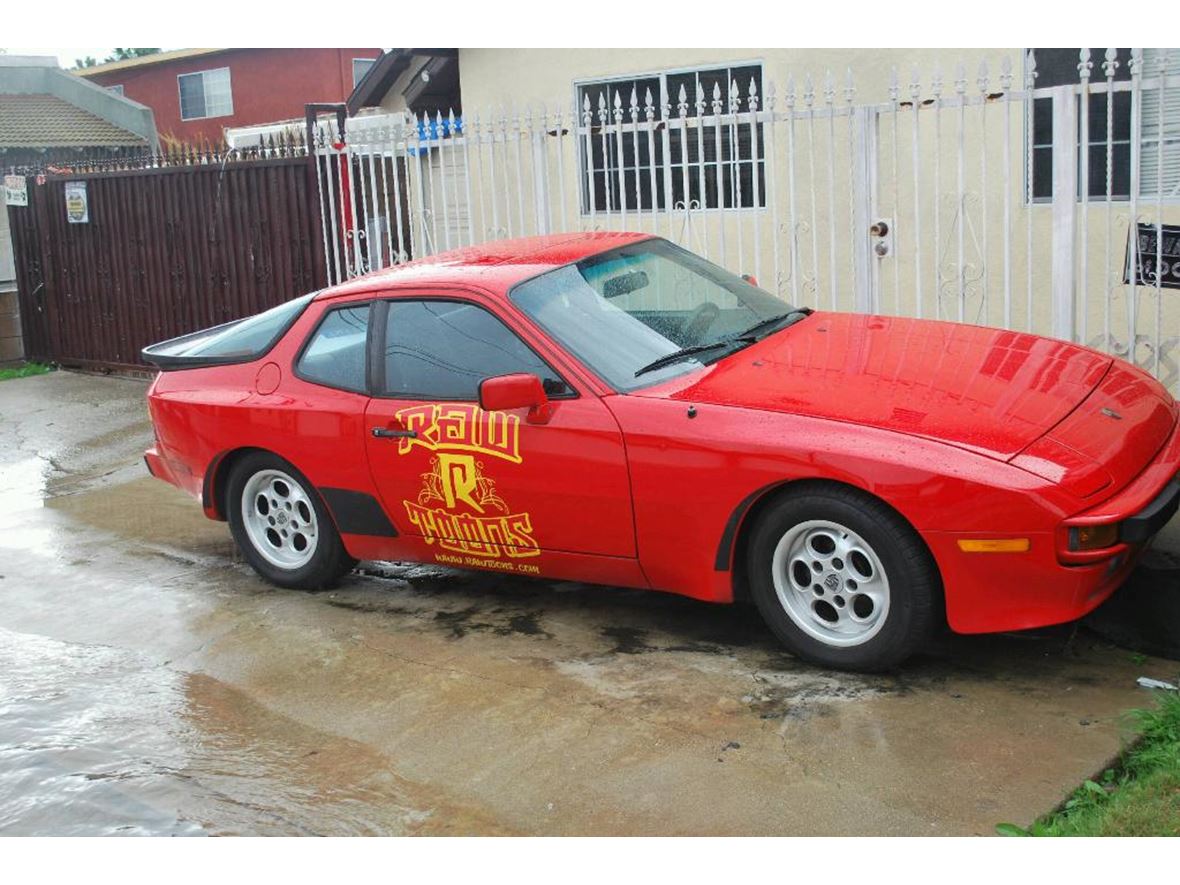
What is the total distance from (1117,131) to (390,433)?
5.60 m

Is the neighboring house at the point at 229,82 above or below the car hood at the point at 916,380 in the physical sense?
above

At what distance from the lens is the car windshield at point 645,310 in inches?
208

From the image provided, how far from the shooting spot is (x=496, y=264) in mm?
5828

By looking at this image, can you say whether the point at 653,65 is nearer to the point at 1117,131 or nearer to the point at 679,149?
the point at 679,149

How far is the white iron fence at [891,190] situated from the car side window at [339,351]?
9.81 feet

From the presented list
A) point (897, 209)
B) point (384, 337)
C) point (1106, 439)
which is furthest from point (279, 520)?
point (897, 209)

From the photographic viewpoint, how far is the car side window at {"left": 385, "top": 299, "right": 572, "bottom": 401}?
5367 mm

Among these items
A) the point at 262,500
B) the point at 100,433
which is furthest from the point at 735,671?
the point at 100,433

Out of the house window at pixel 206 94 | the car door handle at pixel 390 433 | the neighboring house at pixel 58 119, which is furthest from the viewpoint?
the house window at pixel 206 94

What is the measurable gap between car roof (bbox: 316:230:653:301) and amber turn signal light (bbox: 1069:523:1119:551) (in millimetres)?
2481

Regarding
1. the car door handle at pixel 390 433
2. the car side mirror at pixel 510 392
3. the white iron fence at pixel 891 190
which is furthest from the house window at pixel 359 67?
the car side mirror at pixel 510 392

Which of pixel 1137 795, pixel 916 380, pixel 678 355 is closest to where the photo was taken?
pixel 1137 795

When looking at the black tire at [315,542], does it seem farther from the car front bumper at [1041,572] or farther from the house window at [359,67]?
the house window at [359,67]

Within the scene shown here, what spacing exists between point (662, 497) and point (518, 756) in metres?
1.13
